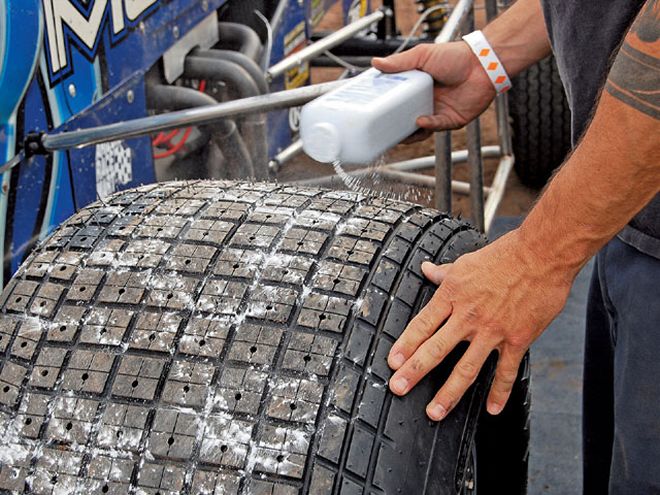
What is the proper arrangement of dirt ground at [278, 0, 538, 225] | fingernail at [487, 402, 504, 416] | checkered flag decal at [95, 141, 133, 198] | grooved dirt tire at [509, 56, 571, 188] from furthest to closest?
1. grooved dirt tire at [509, 56, 571, 188]
2. dirt ground at [278, 0, 538, 225]
3. checkered flag decal at [95, 141, 133, 198]
4. fingernail at [487, 402, 504, 416]

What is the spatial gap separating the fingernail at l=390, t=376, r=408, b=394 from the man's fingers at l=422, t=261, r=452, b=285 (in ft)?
0.57

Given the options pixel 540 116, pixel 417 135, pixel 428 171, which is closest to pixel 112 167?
pixel 417 135

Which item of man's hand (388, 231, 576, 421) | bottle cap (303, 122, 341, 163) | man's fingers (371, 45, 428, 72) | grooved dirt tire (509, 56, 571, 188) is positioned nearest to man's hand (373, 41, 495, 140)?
man's fingers (371, 45, 428, 72)

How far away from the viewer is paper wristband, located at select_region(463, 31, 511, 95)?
155 centimetres

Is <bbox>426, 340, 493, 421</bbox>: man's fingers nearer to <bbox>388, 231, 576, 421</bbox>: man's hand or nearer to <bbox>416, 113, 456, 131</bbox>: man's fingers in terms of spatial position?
<bbox>388, 231, 576, 421</bbox>: man's hand

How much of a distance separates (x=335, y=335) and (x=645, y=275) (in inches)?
16.9

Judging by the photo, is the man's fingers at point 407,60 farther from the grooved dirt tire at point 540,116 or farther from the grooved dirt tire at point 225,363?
the grooved dirt tire at point 540,116

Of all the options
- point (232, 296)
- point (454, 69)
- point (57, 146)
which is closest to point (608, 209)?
point (232, 296)

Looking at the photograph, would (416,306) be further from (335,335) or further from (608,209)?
(608,209)

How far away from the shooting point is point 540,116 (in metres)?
3.55

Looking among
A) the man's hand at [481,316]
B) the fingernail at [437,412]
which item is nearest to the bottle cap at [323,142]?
the man's hand at [481,316]

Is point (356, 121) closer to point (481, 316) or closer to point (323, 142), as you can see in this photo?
point (323, 142)

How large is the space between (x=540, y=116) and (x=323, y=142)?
2.39m

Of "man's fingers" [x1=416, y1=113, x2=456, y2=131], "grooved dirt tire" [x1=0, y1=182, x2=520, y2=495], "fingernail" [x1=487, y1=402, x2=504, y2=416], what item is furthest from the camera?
"man's fingers" [x1=416, y1=113, x2=456, y2=131]
